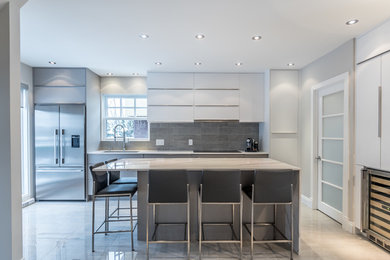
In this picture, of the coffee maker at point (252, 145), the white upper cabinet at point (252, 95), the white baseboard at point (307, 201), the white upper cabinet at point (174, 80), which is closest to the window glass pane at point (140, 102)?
the white upper cabinet at point (174, 80)

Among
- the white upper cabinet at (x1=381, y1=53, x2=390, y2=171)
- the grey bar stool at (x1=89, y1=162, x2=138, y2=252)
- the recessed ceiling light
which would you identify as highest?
the recessed ceiling light

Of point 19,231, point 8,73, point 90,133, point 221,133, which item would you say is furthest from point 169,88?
point 19,231

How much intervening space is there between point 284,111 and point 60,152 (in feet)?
14.5

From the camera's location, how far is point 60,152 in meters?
4.35

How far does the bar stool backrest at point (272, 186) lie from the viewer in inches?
90.3

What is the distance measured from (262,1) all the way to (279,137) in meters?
2.89

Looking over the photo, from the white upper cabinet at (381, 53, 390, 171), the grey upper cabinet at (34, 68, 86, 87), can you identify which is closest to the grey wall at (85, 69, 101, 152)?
the grey upper cabinet at (34, 68, 86, 87)

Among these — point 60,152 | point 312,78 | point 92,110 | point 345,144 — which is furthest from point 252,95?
point 60,152

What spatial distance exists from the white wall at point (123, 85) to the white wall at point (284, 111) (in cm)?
279

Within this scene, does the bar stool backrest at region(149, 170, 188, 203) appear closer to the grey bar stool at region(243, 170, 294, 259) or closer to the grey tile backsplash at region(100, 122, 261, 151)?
the grey bar stool at region(243, 170, 294, 259)

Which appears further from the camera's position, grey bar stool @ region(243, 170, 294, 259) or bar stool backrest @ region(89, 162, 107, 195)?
bar stool backrest @ region(89, 162, 107, 195)

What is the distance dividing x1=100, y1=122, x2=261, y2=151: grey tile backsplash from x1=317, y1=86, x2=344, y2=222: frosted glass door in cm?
150

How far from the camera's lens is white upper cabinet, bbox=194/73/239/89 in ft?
15.5

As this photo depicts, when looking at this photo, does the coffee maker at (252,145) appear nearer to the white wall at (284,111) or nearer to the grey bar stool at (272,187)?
the white wall at (284,111)
